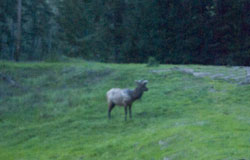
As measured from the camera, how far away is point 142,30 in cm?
3666

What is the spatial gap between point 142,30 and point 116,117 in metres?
20.8

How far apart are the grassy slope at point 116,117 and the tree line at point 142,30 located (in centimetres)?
943

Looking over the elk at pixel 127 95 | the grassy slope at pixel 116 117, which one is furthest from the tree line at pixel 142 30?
the elk at pixel 127 95

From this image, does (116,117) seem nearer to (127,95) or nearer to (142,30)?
(127,95)

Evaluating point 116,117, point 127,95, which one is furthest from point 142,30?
point 127,95

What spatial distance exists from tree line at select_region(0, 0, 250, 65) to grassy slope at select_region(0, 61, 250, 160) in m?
9.43

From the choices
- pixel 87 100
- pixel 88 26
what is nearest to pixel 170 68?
pixel 87 100

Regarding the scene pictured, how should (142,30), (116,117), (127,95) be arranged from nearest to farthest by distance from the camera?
(127,95)
(116,117)
(142,30)

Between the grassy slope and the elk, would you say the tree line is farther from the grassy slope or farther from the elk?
the elk

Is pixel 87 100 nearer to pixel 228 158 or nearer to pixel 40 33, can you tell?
pixel 228 158

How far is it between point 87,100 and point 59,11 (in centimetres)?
2049

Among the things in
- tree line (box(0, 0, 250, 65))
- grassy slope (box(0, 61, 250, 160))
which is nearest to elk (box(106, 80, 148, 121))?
grassy slope (box(0, 61, 250, 160))

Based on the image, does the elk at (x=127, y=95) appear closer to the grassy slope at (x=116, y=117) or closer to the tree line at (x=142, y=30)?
the grassy slope at (x=116, y=117)

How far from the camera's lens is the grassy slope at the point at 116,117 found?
11.1 m
